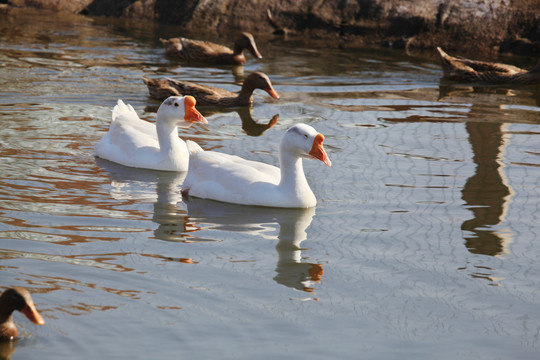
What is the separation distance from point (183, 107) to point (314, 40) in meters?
11.9

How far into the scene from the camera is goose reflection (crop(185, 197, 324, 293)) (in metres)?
6.77

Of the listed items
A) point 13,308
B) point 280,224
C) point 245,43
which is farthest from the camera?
point 245,43

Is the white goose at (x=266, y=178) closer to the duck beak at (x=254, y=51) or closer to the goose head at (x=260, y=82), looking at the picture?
the goose head at (x=260, y=82)

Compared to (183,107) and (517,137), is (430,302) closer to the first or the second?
(183,107)

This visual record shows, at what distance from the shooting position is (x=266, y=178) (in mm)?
Answer: 8680

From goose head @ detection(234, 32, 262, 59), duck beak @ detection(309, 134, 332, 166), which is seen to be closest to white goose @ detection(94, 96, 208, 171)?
duck beak @ detection(309, 134, 332, 166)

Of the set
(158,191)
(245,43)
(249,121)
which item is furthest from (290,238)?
(245,43)

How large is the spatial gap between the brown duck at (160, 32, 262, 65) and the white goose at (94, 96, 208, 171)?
291 inches

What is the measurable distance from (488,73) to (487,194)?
24.3ft

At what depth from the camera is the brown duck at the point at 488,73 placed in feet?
52.1

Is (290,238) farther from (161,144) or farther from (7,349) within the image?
(7,349)

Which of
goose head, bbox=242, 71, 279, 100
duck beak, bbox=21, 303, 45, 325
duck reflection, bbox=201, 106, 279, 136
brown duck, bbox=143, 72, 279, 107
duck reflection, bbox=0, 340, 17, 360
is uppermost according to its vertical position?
goose head, bbox=242, 71, 279, 100

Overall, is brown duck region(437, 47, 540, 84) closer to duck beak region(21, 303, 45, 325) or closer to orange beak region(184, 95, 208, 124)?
orange beak region(184, 95, 208, 124)

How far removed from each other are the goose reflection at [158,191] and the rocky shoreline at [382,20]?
11484 mm
